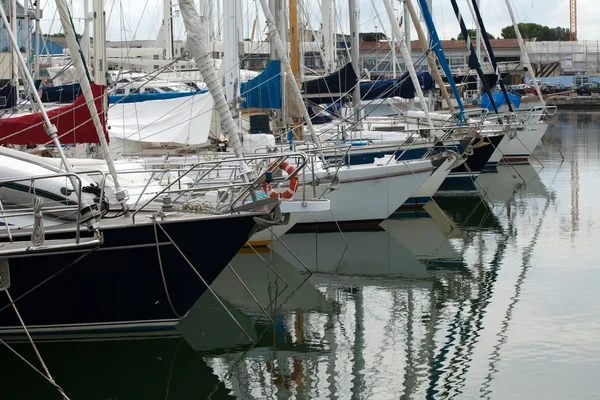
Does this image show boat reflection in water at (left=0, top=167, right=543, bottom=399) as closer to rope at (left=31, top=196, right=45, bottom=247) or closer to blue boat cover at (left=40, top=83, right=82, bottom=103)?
rope at (left=31, top=196, right=45, bottom=247)

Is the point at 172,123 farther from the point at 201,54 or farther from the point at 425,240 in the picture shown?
the point at 201,54

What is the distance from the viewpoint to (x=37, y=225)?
987cm

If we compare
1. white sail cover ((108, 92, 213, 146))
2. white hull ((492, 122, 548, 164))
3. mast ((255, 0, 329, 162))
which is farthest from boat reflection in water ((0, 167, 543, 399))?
white hull ((492, 122, 548, 164))

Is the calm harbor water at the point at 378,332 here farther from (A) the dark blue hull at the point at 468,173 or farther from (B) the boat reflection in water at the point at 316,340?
(A) the dark blue hull at the point at 468,173

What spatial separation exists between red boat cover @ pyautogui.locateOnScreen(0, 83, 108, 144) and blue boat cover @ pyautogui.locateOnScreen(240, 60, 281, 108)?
6.28 m

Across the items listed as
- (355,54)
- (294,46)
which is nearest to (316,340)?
(294,46)

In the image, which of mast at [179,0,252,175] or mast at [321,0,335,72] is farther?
mast at [321,0,335,72]

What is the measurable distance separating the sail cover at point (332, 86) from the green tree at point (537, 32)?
100 m

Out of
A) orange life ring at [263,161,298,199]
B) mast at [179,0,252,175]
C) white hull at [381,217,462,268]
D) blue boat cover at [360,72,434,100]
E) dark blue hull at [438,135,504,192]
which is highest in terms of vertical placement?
mast at [179,0,252,175]

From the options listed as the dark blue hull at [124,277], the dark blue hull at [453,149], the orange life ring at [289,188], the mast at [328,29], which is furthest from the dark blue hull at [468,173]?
the dark blue hull at [124,277]

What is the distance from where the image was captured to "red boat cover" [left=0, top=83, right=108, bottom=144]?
14.3 meters

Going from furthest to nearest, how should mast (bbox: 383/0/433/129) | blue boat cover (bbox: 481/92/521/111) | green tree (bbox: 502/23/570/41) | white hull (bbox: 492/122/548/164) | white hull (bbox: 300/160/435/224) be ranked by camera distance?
green tree (bbox: 502/23/570/41) → blue boat cover (bbox: 481/92/521/111) → white hull (bbox: 492/122/548/164) → mast (bbox: 383/0/433/129) → white hull (bbox: 300/160/435/224)

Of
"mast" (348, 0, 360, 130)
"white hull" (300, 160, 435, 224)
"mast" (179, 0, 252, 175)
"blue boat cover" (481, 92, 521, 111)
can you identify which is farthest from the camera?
"blue boat cover" (481, 92, 521, 111)

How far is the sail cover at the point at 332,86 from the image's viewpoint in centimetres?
2444
